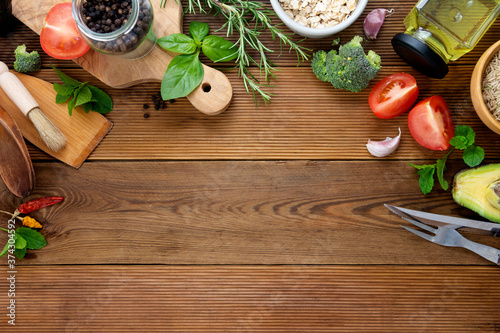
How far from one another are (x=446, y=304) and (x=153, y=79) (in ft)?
3.65

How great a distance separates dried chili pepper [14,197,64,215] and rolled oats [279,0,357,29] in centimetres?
89

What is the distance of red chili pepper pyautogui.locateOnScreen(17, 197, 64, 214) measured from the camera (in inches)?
42.3

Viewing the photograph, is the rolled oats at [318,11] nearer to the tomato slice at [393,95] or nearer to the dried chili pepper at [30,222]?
the tomato slice at [393,95]

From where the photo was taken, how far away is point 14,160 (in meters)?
1.03

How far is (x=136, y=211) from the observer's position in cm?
109

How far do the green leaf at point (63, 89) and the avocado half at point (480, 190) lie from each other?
1172 millimetres

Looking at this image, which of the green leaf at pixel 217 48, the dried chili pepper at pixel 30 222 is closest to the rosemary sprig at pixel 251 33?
the green leaf at pixel 217 48

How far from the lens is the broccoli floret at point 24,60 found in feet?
3.46

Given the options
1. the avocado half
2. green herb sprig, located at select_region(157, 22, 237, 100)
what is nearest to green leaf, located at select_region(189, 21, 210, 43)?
green herb sprig, located at select_region(157, 22, 237, 100)

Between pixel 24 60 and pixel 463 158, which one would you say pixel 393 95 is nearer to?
pixel 463 158

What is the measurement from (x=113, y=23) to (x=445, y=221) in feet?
3.55

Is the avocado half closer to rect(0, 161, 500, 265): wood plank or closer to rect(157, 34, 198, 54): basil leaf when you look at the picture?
rect(0, 161, 500, 265): wood plank

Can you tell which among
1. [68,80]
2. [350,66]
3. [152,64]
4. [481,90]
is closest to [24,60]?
[68,80]

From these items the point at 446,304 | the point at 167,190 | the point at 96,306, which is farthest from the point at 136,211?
the point at 446,304
